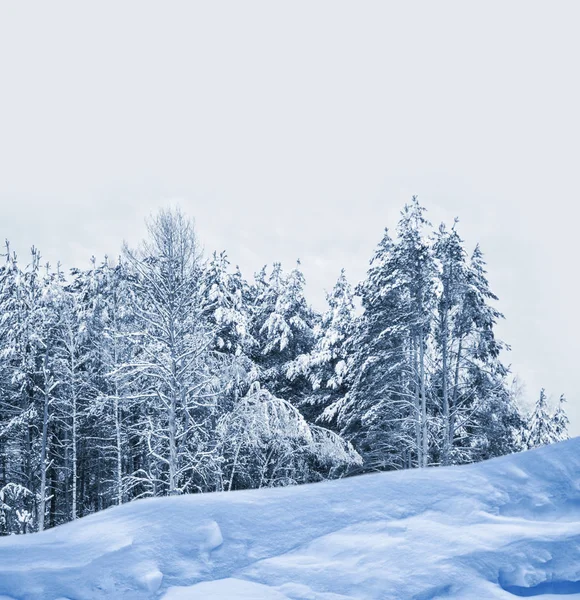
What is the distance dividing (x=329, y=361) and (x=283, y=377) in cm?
245

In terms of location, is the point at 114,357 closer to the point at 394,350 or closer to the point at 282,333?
the point at 282,333

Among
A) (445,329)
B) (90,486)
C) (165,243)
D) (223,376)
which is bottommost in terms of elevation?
(90,486)

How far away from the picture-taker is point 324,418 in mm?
21109

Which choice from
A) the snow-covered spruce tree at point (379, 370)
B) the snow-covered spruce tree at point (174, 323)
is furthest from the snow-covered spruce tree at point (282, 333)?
the snow-covered spruce tree at point (174, 323)

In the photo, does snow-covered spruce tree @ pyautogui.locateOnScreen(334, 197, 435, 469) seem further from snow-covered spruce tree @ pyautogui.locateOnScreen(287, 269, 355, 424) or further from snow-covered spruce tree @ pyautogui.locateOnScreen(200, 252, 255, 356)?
snow-covered spruce tree @ pyautogui.locateOnScreen(200, 252, 255, 356)

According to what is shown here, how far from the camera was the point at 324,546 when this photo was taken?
2.92 meters

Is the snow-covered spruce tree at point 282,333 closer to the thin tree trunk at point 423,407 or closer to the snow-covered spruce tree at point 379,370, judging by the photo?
the snow-covered spruce tree at point 379,370

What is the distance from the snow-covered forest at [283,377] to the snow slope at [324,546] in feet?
40.9

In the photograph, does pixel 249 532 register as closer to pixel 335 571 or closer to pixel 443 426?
pixel 335 571

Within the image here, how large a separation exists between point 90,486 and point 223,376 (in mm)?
14031

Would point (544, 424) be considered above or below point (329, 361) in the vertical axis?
below

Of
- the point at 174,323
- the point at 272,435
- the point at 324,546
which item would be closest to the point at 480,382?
the point at 272,435

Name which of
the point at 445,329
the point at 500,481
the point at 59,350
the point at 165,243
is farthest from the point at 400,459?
the point at 500,481

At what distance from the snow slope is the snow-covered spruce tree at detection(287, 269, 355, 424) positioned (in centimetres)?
1772
